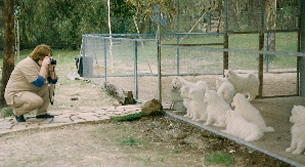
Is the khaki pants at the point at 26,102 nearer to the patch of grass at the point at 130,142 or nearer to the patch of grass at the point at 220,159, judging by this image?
the patch of grass at the point at 130,142

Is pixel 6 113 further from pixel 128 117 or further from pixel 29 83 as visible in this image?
pixel 128 117

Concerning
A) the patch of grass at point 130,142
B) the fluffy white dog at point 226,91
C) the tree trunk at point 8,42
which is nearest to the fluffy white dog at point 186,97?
the fluffy white dog at point 226,91

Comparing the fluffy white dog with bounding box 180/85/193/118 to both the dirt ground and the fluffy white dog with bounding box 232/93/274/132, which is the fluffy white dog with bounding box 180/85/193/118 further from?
the fluffy white dog with bounding box 232/93/274/132

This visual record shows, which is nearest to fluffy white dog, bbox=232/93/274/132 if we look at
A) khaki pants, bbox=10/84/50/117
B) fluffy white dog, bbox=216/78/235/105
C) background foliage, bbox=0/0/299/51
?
fluffy white dog, bbox=216/78/235/105

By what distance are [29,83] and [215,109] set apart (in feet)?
11.5

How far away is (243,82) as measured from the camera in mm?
7629

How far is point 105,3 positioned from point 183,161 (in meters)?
14.9

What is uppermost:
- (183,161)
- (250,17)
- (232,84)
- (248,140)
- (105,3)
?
(105,3)

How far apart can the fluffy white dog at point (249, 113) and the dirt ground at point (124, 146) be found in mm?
412

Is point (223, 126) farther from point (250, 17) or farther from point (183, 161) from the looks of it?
point (250, 17)

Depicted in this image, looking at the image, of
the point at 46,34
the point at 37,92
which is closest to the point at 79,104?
the point at 37,92

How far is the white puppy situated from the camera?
22.0 feet

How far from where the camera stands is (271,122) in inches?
253

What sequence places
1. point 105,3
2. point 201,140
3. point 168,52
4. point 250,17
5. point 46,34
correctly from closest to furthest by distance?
point 201,140, point 250,17, point 168,52, point 105,3, point 46,34
